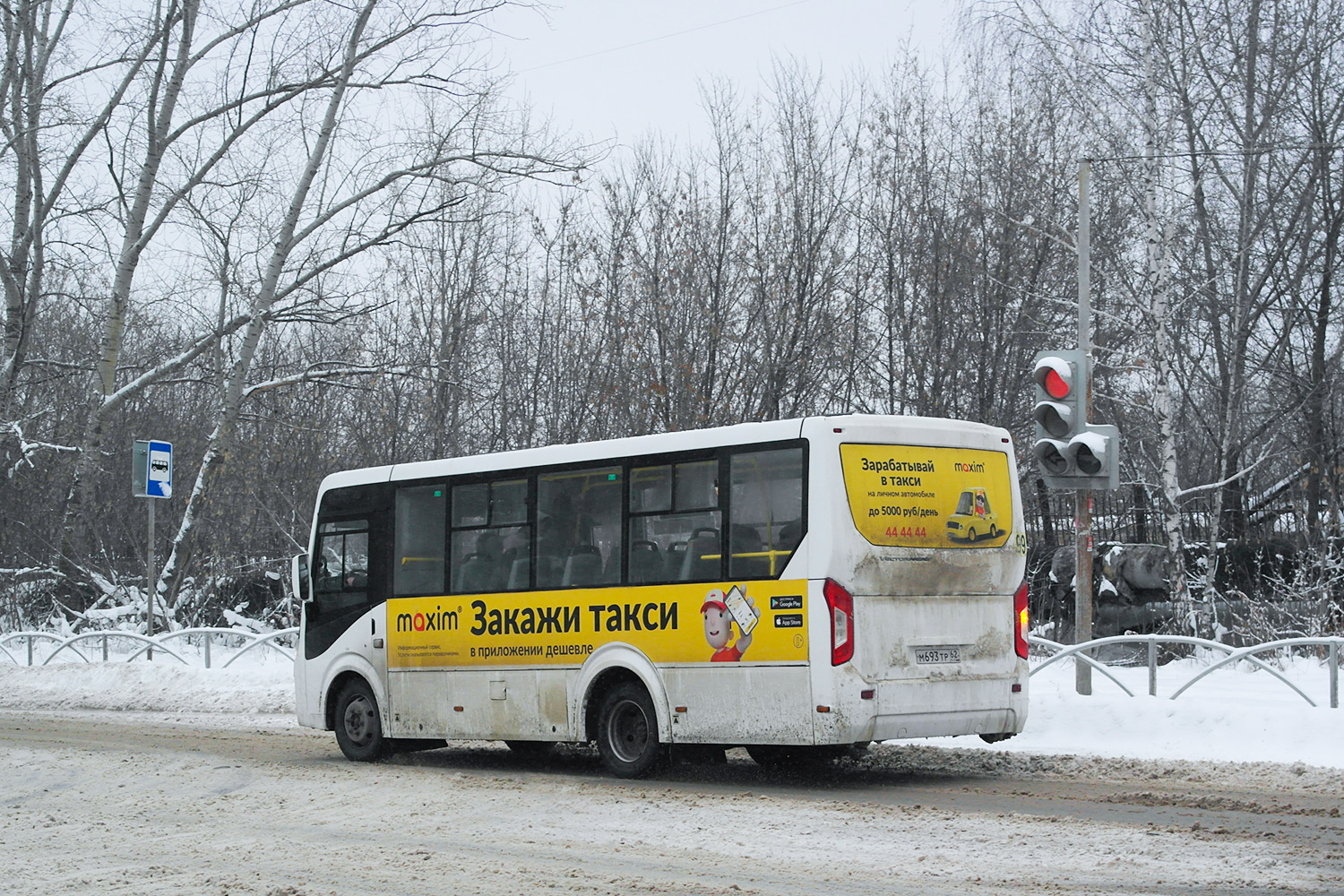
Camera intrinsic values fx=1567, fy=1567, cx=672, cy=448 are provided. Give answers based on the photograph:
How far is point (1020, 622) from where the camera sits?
12.3m

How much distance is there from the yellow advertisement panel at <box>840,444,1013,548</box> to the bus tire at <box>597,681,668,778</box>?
2.43 m

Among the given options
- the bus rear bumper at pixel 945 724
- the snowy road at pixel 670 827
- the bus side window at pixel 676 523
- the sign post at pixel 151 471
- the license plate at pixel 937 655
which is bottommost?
the snowy road at pixel 670 827

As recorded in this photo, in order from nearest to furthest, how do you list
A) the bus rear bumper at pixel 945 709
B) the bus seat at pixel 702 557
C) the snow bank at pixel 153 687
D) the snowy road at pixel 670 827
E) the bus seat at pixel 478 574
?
the snowy road at pixel 670 827
the bus rear bumper at pixel 945 709
the bus seat at pixel 702 557
the bus seat at pixel 478 574
the snow bank at pixel 153 687

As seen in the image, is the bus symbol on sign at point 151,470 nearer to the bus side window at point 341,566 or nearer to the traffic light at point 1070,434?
the bus side window at point 341,566

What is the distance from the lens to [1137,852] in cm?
817

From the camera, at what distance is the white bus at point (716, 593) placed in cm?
1123

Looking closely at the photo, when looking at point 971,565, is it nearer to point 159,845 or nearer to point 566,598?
point 566,598

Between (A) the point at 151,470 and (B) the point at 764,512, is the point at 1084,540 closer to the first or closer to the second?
(B) the point at 764,512

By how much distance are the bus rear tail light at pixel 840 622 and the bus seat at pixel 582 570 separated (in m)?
2.36

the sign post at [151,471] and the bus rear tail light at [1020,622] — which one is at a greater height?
the sign post at [151,471]

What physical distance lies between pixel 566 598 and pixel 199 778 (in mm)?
3245

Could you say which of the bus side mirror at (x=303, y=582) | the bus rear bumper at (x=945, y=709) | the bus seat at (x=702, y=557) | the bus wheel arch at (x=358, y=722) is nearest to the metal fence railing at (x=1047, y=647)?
the bus rear bumper at (x=945, y=709)

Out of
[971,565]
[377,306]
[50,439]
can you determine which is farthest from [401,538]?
[50,439]

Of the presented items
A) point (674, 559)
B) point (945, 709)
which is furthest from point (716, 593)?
point (945, 709)
